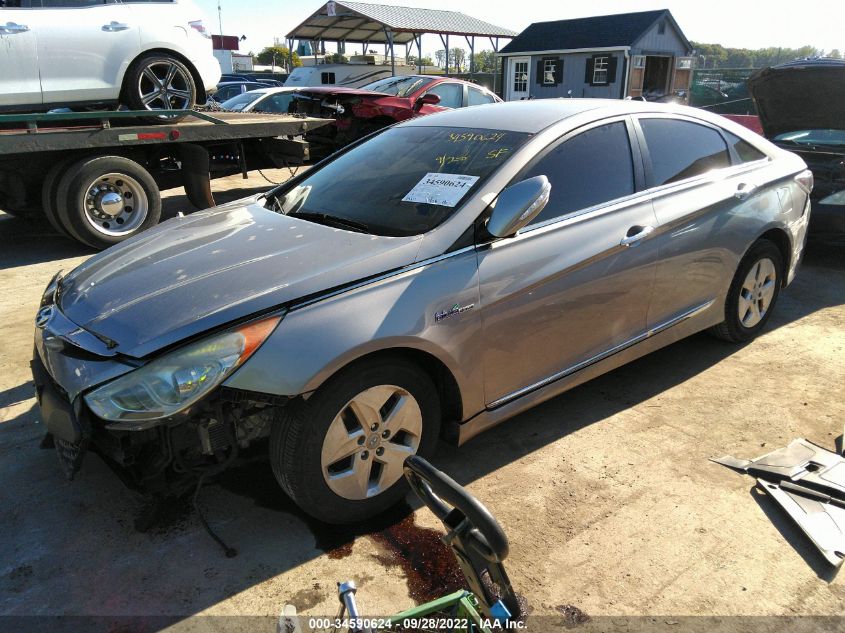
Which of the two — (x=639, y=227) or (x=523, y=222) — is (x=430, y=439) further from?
(x=639, y=227)

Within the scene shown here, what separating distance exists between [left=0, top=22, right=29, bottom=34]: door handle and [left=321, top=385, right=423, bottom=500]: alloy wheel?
596cm

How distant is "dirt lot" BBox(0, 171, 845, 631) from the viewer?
235cm

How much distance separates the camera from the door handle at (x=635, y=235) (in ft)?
10.9

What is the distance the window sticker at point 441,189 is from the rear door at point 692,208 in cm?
115

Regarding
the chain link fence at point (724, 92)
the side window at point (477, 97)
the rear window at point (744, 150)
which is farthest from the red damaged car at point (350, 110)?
the chain link fence at point (724, 92)

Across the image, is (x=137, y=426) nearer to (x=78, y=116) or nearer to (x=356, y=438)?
(x=356, y=438)

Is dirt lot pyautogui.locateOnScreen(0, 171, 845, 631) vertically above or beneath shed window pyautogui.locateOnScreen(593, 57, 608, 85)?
beneath

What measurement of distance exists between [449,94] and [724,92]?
18875mm

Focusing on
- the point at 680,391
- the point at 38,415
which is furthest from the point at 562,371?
the point at 38,415

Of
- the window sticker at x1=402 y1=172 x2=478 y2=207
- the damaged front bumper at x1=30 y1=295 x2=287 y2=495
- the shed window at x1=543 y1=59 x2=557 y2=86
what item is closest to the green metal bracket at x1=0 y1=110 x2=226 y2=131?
the damaged front bumper at x1=30 y1=295 x2=287 y2=495

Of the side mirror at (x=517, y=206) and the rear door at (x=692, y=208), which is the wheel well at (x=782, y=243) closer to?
the rear door at (x=692, y=208)

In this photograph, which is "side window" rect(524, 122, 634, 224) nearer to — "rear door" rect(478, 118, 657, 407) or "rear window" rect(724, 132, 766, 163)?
"rear door" rect(478, 118, 657, 407)

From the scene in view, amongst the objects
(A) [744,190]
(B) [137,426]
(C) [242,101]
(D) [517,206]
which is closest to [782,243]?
(A) [744,190]

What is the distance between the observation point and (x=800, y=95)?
671 centimetres
